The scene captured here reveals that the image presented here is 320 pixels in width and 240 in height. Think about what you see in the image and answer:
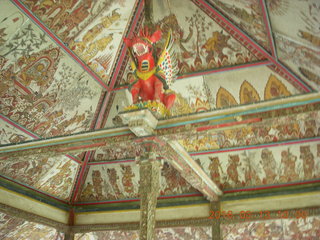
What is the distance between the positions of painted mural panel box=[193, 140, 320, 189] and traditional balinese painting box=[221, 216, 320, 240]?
87 centimetres

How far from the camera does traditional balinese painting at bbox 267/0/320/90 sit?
19.4 feet

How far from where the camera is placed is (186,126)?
5.59 m

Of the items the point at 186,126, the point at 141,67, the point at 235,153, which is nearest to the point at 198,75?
the point at 235,153

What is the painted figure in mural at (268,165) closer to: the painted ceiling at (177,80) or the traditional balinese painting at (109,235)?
the painted ceiling at (177,80)

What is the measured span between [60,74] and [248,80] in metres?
3.82

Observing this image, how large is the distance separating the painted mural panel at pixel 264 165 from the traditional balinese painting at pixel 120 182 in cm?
87

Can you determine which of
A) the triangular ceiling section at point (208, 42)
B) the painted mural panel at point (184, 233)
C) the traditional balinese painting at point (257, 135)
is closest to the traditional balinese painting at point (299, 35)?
the triangular ceiling section at point (208, 42)

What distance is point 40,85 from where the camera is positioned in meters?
7.84

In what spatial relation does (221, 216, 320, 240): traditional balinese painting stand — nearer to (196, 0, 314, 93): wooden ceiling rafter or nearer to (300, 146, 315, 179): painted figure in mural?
(300, 146, 315, 179): painted figure in mural

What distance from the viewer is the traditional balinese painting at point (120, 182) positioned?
9922 mm

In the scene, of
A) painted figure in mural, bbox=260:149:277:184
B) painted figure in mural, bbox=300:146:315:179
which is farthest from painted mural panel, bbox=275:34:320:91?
painted figure in mural, bbox=260:149:277:184

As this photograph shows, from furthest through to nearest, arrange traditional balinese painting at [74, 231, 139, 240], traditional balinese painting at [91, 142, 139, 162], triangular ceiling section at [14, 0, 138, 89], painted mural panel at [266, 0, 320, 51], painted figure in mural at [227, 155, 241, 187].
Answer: traditional balinese painting at [74, 231, 139, 240] < traditional balinese painting at [91, 142, 139, 162] < painted figure in mural at [227, 155, 241, 187] < triangular ceiling section at [14, 0, 138, 89] < painted mural panel at [266, 0, 320, 51]

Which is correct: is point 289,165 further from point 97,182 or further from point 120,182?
point 97,182
